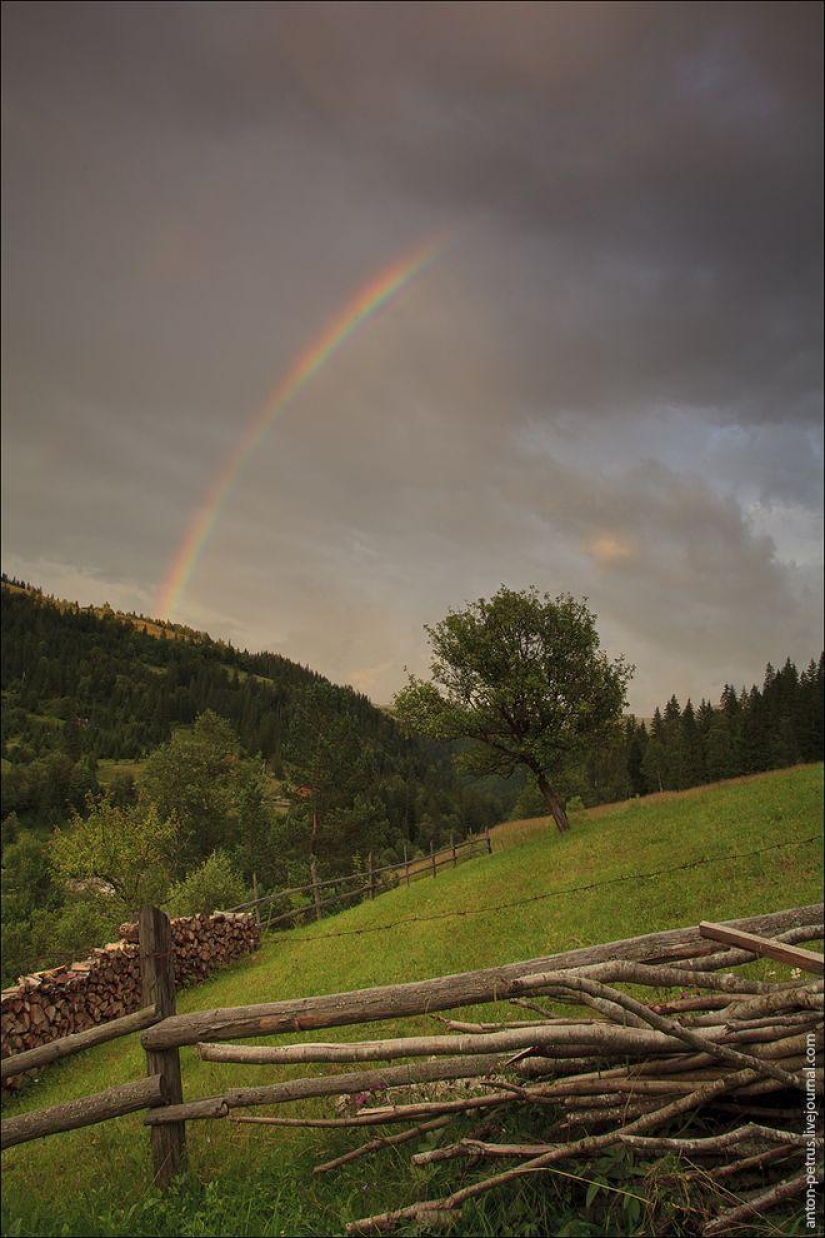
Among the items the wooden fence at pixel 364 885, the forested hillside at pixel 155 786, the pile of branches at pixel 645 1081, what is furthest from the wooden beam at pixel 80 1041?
the wooden fence at pixel 364 885

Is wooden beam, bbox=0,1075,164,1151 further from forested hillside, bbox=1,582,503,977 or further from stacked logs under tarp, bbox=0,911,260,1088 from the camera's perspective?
forested hillside, bbox=1,582,503,977

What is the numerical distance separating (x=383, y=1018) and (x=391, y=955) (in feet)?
39.8

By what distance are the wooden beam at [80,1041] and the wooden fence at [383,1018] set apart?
0.01 meters

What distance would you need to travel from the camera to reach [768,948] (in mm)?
3531

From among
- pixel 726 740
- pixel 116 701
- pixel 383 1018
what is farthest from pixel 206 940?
pixel 726 740

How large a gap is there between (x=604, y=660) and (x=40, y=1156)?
26647 millimetres

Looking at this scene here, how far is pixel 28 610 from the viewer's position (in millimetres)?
100125

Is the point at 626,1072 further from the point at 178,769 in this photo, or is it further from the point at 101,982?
the point at 178,769

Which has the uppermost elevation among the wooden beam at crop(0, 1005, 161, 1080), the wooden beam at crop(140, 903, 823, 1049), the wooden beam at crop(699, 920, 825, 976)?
the wooden beam at crop(699, 920, 825, 976)

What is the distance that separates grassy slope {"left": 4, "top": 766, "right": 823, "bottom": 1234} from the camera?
4.02 metres

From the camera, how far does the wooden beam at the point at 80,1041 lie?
4.83 m

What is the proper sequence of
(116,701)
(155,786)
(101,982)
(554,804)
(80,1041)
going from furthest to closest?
1. (116,701)
2. (155,786)
3. (554,804)
4. (101,982)
5. (80,1041)

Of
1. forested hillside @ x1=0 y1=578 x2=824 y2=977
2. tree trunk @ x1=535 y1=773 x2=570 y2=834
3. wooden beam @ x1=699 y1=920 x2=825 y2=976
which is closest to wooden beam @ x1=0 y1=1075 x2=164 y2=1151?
wooden beam @ x1=699 y1=920 x2=825 y2=976

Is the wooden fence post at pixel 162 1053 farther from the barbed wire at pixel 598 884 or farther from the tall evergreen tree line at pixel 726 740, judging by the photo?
the tall evergreen tree line at pixel 726 740
